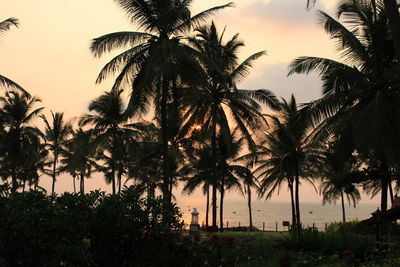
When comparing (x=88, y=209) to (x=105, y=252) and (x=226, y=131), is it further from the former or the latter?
(x=226, y=131)

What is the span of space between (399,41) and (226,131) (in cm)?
1513

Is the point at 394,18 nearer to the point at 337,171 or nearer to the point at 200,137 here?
the point at 200,137

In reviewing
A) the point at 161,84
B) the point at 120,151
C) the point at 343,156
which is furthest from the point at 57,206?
the point at 120,151

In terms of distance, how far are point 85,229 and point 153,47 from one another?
454 inches

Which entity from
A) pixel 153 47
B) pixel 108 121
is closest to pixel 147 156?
pixel 108 121

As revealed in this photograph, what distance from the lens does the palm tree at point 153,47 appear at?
58.3 feet

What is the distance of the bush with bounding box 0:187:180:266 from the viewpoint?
7711mm

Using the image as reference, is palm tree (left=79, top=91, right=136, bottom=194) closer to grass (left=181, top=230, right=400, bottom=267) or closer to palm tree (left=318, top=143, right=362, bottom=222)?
palm tree (left=318, top=143, right=362, bottom=222)

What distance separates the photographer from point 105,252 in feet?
28.7

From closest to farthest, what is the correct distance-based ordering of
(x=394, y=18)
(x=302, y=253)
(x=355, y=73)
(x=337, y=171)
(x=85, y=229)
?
1. (x=85, y=229)
2. (x=394, y=18)
3. (x=302, y=253)
4. (x=355, y=73)
5. (x=337, y=171)

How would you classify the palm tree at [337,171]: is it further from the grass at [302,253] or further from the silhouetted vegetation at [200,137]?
the grass at [302,253]

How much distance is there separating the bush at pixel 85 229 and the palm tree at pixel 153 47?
27.3 feet

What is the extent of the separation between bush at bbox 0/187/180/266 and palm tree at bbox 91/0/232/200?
8.32 metres

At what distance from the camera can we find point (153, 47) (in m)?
18.2
